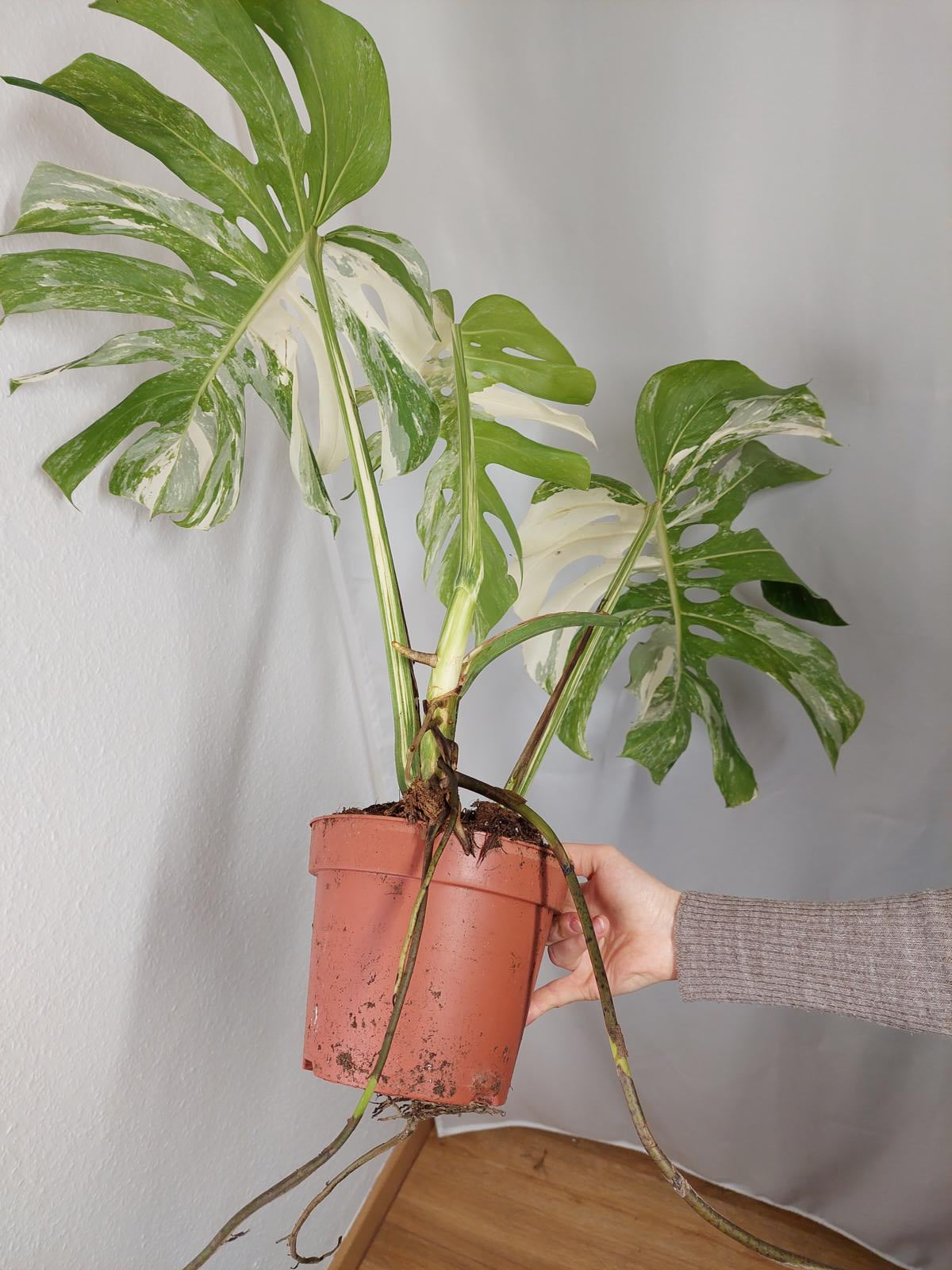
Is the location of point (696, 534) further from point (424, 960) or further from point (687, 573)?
point (424, 960)

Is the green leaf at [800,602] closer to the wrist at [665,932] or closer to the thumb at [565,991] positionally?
the wrist at [665,932]

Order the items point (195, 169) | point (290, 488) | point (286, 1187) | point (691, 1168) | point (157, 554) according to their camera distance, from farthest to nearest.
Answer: point (691, 1168) → point (290, 488) → point (157, 554) → point (195, 169) → point (286, 1187)

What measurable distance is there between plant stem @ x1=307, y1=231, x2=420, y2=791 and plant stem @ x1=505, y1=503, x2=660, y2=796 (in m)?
0.11

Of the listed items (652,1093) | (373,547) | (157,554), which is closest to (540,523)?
(373,547)

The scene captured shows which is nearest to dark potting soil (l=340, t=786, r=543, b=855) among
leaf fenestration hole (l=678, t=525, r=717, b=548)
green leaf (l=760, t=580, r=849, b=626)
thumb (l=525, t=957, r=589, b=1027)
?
thumb (l=525, t=957, r=589, b=1027)

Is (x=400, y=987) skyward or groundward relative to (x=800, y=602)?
groundward

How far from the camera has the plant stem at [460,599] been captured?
71cm

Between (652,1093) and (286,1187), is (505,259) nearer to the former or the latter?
(286,1187)

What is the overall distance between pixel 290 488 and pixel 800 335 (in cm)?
69

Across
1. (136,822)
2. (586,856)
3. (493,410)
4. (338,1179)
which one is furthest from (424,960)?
(493,410)

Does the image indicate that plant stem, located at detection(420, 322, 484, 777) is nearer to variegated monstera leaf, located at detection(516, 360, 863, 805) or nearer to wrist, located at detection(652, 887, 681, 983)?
variegated monstera leaf, located at detection(516, 360, 863, 805)

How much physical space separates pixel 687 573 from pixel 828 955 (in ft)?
1.60

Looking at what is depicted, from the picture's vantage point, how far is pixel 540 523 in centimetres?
105

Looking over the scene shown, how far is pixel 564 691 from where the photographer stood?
35.2 inches
